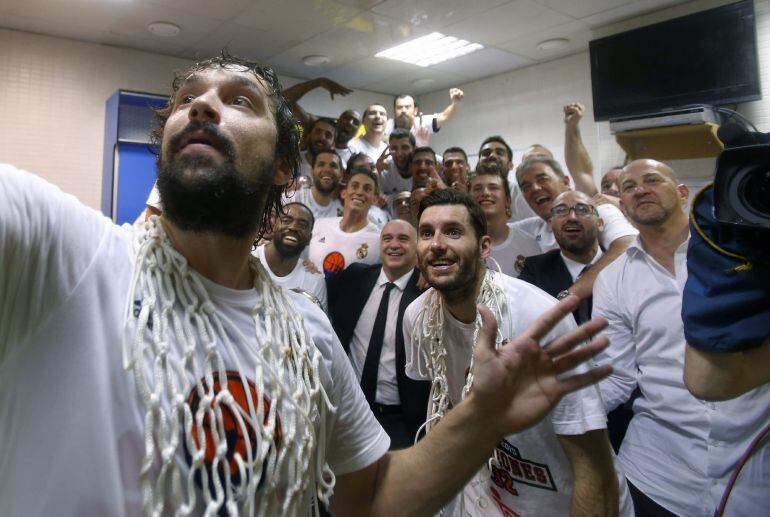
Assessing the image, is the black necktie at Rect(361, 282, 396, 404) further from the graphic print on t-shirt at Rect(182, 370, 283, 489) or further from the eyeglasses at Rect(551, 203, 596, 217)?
the graphic print on t-shirt at Rect(182, 370, 283, 489)

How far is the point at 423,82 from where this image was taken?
696 centimetres

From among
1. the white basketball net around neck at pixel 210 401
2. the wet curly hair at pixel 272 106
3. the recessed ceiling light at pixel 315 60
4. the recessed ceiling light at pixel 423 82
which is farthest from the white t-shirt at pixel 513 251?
the recessed ceiling light at pixel 423 82

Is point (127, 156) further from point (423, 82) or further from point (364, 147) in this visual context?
point (423, 82)

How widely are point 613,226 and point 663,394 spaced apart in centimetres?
123

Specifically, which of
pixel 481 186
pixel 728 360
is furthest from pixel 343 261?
pixel 728 360

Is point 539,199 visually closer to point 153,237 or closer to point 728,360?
point 728,360

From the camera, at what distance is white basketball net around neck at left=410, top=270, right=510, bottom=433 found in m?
1.74

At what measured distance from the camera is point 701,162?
15.2 feet

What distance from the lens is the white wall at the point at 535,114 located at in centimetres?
537

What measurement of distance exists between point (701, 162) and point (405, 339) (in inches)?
159

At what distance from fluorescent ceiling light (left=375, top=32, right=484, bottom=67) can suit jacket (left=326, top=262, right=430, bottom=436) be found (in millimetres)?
3563

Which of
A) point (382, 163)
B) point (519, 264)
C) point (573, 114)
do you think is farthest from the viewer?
point (382, 163)

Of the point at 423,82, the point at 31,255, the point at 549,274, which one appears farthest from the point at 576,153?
the point at 423,82

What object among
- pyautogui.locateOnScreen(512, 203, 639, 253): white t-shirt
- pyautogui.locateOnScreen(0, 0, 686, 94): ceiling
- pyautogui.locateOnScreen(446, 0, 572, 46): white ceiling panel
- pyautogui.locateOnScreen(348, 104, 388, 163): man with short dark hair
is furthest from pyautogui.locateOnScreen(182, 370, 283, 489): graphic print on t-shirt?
pyautogui.locateOnScreen(446, 0, 572, 46): white ceiling panel
